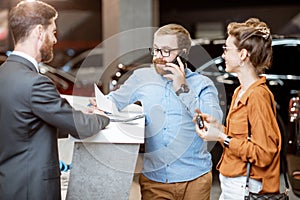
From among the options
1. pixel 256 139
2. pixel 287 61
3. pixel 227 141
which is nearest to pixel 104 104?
pixel 227 141

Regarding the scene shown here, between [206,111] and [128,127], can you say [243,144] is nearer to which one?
[206,111]

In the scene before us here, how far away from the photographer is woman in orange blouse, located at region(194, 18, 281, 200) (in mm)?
2129

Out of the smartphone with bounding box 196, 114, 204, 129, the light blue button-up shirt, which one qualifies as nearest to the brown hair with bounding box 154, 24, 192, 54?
the light blue button-up shirt

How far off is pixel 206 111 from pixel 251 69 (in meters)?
0.29

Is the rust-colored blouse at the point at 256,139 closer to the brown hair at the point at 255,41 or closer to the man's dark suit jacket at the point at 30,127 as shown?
the brown hair at the point at 255,41

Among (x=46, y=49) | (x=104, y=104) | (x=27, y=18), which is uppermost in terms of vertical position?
(x=27, y=18)

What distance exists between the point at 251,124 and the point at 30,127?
38.9 inches

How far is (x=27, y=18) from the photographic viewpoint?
221 cm

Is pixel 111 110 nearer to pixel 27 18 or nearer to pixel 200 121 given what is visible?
pixel 200 121

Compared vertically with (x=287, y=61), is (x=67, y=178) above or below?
below

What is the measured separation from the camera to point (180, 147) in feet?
7.98

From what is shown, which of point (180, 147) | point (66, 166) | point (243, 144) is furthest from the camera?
point (66, 166)

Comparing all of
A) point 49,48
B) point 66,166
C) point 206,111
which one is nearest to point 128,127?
point 206,111

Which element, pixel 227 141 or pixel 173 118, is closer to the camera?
pixel 227 141
